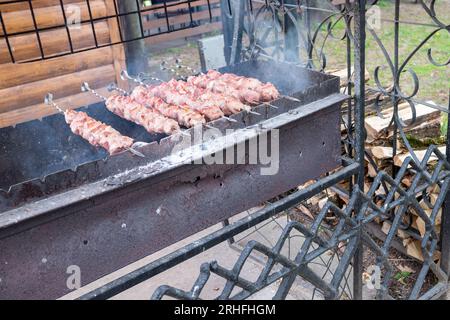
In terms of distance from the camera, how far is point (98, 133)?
107 inches

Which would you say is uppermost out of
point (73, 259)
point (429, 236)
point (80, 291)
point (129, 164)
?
point (129, 164)

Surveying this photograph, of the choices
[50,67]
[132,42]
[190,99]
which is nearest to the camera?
[190,99]

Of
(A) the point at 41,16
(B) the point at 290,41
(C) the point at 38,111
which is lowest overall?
(C) the point at 38,111

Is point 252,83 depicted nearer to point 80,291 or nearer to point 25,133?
point 25,133

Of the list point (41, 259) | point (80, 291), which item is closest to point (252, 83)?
point (41, 259)

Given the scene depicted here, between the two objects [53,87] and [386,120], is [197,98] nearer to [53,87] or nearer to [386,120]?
[386,120]

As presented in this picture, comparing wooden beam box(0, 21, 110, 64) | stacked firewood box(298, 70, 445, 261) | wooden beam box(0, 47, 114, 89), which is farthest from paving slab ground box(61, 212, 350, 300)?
wooden beam box(0, 21, 110, 64)

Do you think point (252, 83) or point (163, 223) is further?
point (252, 83)

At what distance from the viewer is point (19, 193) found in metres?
2.12

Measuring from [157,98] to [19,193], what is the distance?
4.30 feet

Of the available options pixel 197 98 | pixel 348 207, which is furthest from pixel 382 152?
pixel 197 98

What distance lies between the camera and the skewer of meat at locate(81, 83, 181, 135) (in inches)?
108

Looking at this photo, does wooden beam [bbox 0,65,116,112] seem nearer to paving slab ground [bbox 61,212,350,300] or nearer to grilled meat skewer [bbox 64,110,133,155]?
paving slab ground [bbox 61,212,350,300]

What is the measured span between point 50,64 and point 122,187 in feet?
14.5
